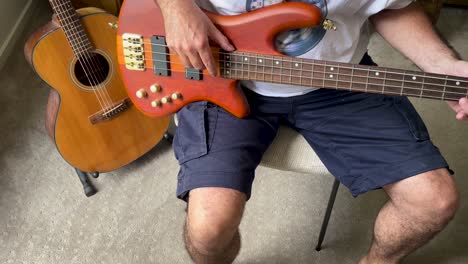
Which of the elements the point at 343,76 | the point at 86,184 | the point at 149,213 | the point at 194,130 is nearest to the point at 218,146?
the point at 194,130

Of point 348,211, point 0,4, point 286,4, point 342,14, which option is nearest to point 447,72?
point 342,14

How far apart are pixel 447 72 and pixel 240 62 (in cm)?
45

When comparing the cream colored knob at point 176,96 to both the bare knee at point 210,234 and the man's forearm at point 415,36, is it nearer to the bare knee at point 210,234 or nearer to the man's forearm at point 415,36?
the bare knee at point 210,234

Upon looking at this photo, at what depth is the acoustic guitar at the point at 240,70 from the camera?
1008 millimetres

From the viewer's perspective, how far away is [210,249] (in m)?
1.07

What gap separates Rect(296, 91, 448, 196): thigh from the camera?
1057 millimetres

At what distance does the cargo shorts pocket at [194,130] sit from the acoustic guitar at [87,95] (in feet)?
1.52

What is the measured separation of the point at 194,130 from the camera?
43.4 inches

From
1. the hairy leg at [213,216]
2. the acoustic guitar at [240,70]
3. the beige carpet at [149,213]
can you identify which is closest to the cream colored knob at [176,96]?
the acoustic guitar at [240,70]

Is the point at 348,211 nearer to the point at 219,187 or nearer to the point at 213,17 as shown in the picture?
the point at 219,187

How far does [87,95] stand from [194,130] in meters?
0.55

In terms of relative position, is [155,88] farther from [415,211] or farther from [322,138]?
[415,211]

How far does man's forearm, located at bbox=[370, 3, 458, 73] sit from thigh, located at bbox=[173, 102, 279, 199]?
0.34 metres

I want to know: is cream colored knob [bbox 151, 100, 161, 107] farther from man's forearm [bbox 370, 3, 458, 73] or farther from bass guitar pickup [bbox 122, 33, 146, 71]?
man's forearm [bbox 370, 3, 458, 73]
